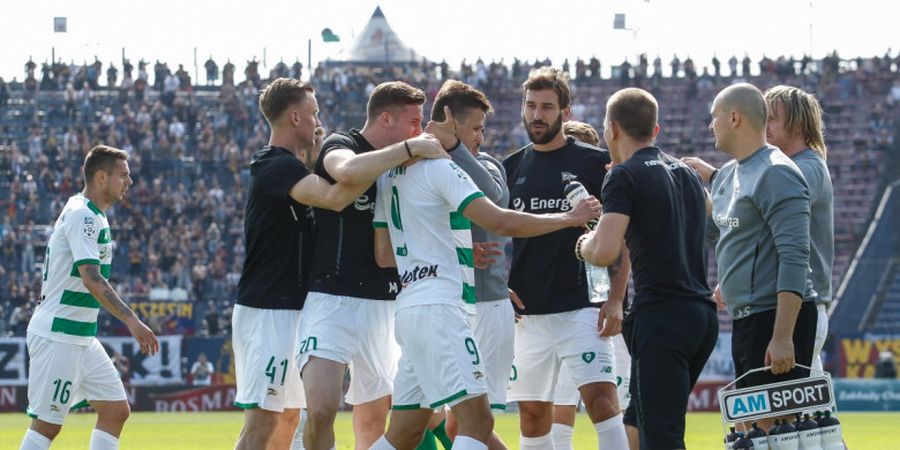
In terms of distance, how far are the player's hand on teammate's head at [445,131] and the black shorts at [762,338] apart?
2168 millimetres

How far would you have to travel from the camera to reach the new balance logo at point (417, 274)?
8.34 m

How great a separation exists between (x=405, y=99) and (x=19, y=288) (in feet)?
99.8

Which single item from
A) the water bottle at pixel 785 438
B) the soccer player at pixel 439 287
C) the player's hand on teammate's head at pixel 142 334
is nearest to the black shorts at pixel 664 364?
the water bottle at pixel 785 438

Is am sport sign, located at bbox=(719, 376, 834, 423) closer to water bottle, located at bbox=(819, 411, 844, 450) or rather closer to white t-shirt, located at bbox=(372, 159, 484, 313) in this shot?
water bottle, located at bbox=(819, 411, 844, 450)

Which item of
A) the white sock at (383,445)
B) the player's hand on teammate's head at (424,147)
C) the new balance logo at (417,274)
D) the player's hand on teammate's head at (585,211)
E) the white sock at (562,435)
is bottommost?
the white sock at (562,435)

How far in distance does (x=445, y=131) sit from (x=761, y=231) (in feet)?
7.12

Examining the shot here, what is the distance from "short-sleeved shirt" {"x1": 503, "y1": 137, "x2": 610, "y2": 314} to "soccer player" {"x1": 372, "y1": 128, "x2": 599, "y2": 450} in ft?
5.99

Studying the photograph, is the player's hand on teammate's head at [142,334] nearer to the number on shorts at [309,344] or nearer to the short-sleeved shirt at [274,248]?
the short-sleeved shirt at [274,248]

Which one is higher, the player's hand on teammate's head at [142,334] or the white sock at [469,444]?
the player's hand on teammate's head at [142,334]

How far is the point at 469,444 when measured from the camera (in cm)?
817

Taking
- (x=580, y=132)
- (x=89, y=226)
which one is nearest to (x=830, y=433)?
(x=580, y=132)

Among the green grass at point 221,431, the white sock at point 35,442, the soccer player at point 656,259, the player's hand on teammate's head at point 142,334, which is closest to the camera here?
the soccer player at point 656,259

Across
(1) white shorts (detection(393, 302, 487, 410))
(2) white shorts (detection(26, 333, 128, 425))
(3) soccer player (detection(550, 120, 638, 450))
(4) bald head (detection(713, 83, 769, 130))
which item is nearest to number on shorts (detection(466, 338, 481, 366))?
(1) white shorts (detection(393, 302, 487, 410))

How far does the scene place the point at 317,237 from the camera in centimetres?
925
